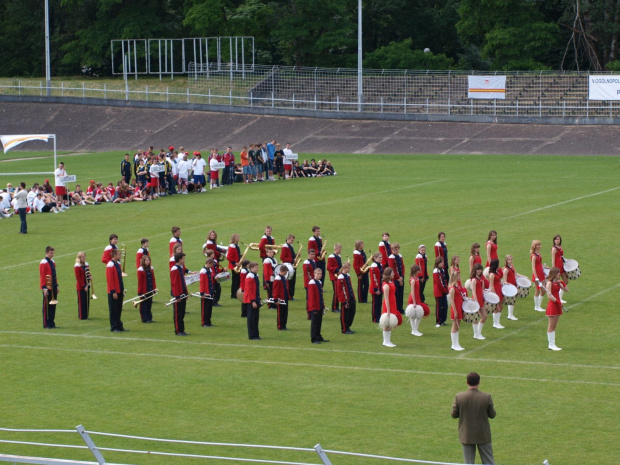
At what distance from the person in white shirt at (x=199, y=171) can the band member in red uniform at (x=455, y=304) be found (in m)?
23.4

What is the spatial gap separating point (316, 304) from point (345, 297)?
0.80m

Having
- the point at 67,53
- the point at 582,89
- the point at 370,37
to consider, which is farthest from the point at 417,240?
the point at 67,53

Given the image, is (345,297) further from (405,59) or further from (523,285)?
(405,59)

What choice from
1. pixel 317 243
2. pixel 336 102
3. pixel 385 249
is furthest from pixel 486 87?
pixel 385 249

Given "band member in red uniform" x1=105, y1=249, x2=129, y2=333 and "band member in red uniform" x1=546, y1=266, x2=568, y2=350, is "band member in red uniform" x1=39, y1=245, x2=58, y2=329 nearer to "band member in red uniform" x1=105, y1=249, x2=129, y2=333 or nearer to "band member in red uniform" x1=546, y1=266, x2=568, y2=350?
"band member in red uniform" x1=105, y1=249, x2=129, y2=333

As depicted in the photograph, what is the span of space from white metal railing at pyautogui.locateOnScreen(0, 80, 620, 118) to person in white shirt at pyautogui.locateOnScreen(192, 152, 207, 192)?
20.0 metres

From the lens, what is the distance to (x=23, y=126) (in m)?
61.8

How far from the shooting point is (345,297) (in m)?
18.5

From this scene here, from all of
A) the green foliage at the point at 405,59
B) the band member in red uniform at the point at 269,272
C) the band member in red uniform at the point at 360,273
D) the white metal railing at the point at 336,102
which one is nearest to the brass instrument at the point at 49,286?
the band member in red uniform at the point at 269,272

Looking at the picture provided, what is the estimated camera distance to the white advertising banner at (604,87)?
53531 millimetres

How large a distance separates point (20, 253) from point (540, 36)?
4496 cm

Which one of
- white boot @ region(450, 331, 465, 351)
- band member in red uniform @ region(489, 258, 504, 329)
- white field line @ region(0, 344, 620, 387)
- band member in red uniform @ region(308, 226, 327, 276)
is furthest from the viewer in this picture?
band member in red uniform @ region(308, 226, 327, 276)

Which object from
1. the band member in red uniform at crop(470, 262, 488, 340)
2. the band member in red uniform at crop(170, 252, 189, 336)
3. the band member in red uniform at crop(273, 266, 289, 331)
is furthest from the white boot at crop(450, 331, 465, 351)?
the band member in red uniform at crop(170, 252, 189, 336)

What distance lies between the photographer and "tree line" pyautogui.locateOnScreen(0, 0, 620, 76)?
6512 centimetres
